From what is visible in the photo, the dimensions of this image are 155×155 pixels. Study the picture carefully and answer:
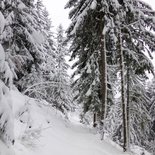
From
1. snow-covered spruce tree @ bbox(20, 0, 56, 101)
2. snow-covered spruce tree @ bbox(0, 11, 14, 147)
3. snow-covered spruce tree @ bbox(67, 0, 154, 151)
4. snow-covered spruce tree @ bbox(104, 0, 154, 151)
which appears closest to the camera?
snow-covered spruce tree @ bbox(0, 11, 14, 147)

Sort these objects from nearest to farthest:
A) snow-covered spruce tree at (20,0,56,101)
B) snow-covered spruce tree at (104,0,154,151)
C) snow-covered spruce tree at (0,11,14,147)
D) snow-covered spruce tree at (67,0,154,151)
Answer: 1. snow-covered spruce tree at (0,11,14,147)
2. snow-covered spruce tree at (20,0,56,101)
3. snow-covered spruce tree at (67,0,154,151)
4. snow-covered spruce tree at (104,0,154,151)

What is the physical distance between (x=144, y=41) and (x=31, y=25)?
252 inches

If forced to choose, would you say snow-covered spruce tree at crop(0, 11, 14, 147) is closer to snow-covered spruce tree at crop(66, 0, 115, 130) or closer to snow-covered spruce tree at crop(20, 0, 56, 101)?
snow-covered spruce tree at crop(20, 0, 56, 101)

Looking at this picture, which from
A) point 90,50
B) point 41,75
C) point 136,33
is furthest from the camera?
point 41,75

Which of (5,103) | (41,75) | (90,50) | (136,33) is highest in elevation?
(136,33)

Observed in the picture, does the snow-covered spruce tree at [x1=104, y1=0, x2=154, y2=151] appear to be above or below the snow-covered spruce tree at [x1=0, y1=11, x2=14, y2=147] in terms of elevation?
above

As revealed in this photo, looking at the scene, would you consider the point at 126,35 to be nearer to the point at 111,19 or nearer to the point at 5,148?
the point at 111,19

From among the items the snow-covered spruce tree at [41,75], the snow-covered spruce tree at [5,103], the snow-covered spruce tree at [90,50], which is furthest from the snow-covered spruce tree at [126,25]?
the snow-covered spruce tree at [5,103]

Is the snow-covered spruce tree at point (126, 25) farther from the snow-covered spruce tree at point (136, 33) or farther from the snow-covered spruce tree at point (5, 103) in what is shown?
the snow-covered spruce tree at point (5, 103)

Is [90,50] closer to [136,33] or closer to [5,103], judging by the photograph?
[136,33]

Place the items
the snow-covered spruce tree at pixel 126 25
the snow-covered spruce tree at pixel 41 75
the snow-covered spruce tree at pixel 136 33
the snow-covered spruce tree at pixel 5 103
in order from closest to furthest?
the snow-covered spruce tree at pixel 5 103, the snow-covered spruce tree at pixel 41 75, the snow-covered spruce tree at pixel 126 25, the snow-covered spruce tree at pixel 136 33

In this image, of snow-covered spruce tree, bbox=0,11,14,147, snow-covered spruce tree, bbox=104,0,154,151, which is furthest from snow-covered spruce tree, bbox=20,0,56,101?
snow-covered spruce tree, bbox=104,0,154,151

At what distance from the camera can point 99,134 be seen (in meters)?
15.5

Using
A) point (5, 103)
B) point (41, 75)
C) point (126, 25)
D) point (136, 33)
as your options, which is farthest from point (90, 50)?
point (5, 103)
